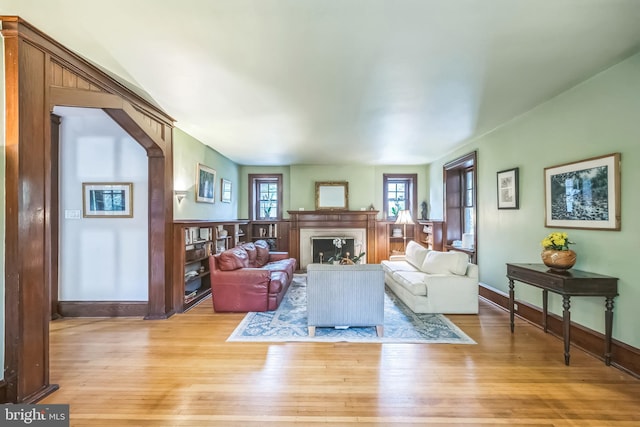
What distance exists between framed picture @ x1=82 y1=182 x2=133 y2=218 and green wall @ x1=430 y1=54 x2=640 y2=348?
522cm

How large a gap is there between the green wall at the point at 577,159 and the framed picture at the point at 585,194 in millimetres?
64

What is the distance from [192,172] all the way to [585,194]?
5.12m

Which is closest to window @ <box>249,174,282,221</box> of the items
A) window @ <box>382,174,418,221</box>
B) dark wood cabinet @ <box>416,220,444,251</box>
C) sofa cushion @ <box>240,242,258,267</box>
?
sofa cushion @ <box>240,242,258,267</box>

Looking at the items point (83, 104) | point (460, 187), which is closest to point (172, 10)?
point (83, 104)

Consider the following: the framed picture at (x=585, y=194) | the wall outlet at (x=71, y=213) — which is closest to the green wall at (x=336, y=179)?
the wall outlet at (x=71, y=213)

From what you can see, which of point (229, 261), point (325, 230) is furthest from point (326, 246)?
point (229, 261)

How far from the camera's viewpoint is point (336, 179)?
729 centimetres

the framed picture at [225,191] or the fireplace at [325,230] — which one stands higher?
the framed picture at [225,191]

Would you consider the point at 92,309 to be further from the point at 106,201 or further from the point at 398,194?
the point at 398,194

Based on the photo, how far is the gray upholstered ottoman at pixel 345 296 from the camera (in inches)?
125

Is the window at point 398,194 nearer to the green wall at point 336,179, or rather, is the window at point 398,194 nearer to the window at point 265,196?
the green wall at point 336,179

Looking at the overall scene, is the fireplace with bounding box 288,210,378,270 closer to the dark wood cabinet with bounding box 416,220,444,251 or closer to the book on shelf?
the dark wood cabinet with bounding box 416,220,444,251

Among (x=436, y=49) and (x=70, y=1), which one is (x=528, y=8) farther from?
(x=70, y=1)

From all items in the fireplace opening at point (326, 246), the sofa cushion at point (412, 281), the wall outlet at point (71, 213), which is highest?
the wall outlet at point (71, 213)
